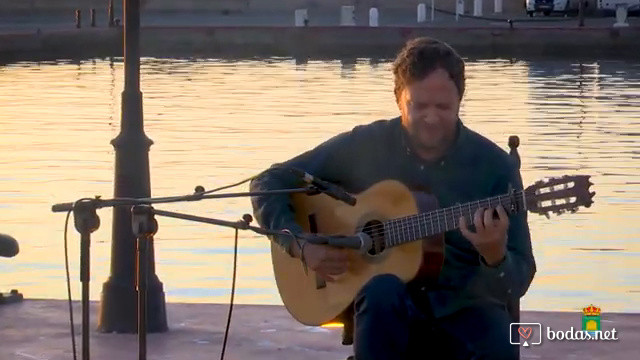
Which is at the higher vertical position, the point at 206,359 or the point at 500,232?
the point at 500,232

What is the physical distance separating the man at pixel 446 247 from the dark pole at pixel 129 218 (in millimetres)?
2552

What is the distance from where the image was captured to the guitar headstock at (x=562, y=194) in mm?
4605

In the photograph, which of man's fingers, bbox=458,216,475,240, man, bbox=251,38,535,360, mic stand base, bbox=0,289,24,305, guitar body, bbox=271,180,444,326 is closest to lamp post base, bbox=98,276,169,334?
mic stand base, bbox=0,289,24,305

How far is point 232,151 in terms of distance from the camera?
60.8 feet

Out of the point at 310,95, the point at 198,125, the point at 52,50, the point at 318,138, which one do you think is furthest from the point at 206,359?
the point at 52,50

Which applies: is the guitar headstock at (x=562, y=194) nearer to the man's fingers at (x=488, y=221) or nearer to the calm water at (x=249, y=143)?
the man's fingers at (x=488, y=221)

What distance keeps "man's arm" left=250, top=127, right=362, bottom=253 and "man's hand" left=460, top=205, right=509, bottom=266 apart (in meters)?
0.75

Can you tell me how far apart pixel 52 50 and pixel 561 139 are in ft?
75.7

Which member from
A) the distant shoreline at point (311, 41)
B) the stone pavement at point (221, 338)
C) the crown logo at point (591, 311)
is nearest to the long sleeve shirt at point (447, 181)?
the crown logo at point (591, 311)

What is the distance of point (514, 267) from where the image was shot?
4816 mm

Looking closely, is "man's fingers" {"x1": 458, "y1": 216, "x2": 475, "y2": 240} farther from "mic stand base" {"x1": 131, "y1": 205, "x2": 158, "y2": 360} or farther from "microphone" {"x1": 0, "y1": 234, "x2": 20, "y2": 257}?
"microphone" {"x1": 0, "y1": 234, "x2": 20, "y2": 257}

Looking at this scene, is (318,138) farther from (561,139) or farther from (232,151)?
(561,139)

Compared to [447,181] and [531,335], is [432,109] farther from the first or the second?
[531,335]

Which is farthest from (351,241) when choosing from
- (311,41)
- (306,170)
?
(311,41)
